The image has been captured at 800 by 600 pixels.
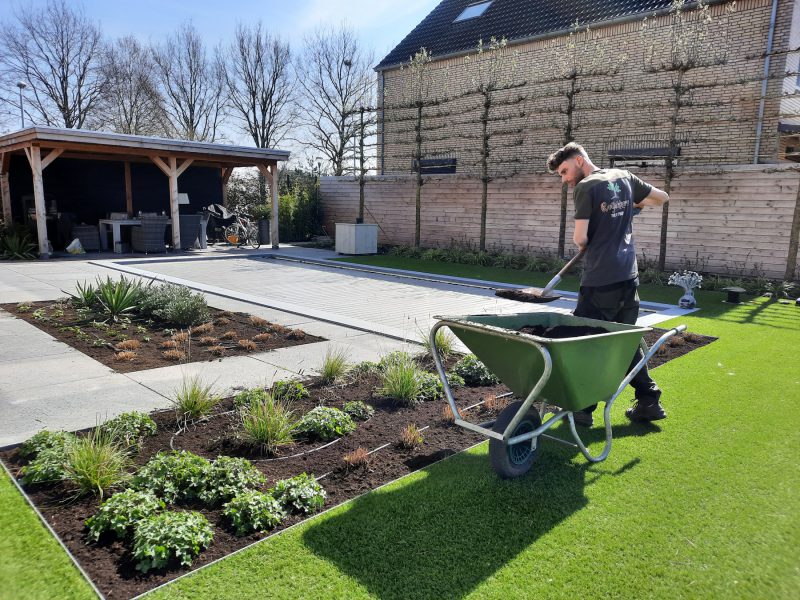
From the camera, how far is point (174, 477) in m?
2.73

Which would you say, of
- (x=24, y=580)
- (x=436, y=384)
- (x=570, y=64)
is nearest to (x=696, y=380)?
→ (x=436, y=384)

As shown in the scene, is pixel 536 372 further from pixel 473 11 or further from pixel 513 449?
pixel 473 11

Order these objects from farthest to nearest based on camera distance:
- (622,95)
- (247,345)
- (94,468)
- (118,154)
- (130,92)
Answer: (130,92) < (118,154) < (622,95) < (247,345) < (94,468)

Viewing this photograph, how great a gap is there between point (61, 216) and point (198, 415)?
1321 cm

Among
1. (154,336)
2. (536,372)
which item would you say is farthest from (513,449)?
A: (154,336)

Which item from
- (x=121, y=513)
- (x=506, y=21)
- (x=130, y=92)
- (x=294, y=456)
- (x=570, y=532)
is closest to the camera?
(x=121, y=513)

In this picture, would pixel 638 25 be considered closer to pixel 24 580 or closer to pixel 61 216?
pixel 61 216

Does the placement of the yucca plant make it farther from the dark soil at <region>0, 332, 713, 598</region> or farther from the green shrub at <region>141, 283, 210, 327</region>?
the dark soil at <region>0, 332, 713, 598</region>

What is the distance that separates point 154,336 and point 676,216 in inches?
382

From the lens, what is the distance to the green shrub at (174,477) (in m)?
2.65

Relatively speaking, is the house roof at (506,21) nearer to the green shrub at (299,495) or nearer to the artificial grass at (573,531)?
the artificial grass at (573,531)

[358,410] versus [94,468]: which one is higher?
[94,468]

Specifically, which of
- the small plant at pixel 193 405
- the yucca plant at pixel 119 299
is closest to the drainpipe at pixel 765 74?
the yucca plant at pixel 119 299

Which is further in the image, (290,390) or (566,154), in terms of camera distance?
(290,390)
